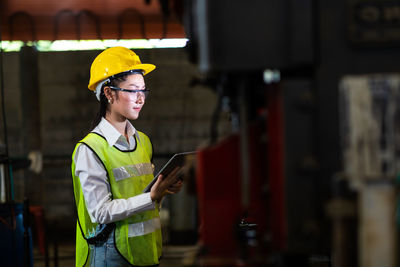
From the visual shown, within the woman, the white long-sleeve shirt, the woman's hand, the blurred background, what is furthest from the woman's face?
the blurred background

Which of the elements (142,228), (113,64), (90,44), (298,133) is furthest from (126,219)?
(90,44)

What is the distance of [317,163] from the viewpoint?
188 cm

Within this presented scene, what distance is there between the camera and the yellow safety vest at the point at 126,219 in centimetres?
334

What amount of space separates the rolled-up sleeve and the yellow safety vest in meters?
0.07

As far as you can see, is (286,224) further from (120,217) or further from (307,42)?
(120,217)

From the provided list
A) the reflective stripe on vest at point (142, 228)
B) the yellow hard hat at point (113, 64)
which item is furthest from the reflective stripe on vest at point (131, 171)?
the yellow hard hat at point (113, 64)

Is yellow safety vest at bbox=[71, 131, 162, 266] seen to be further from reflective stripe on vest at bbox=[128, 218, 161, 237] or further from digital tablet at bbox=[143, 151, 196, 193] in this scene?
digital tablet at bbox=[143, 151, 196, 193]

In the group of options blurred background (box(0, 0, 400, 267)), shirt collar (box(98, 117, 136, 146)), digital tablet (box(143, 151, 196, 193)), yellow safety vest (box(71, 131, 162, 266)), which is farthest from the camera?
shirt collar (box(98, 117, 136, 146))

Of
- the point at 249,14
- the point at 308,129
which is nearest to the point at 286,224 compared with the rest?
the point at 308,129

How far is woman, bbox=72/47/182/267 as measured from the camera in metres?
3.23

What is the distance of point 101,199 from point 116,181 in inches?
6.8

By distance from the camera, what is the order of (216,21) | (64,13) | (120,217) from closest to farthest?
1. (216,21)
2. (120,217)
3. (64,13)

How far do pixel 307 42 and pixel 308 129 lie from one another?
10.7 inches

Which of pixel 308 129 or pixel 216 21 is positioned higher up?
pixel 216 21
